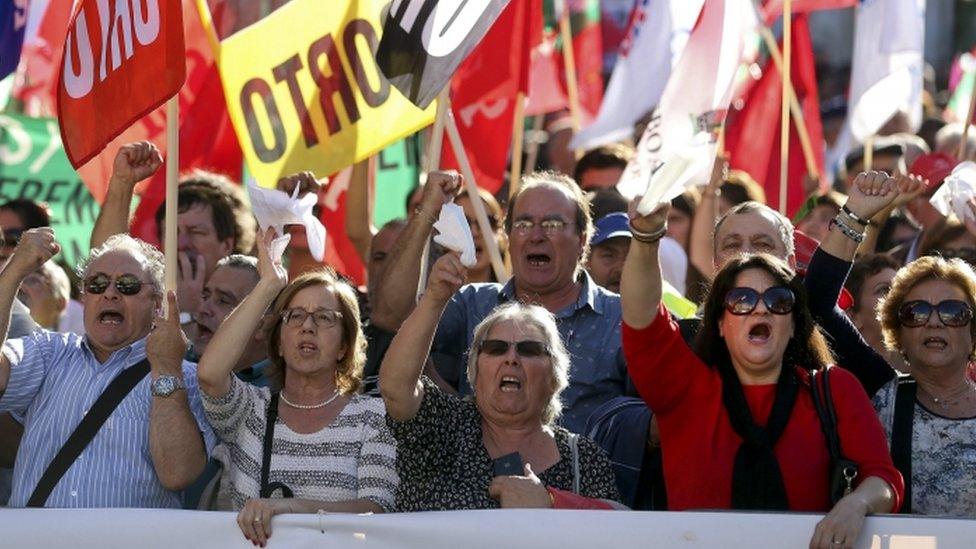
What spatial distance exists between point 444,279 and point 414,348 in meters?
0.20

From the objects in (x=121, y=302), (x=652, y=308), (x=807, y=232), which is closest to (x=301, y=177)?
(x=121, y=302)

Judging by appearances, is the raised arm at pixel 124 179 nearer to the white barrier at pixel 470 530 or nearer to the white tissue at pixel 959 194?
the white barrier at pixel 470 530

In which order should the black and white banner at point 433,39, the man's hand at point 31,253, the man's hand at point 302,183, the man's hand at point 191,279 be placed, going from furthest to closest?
the man's hand at point 191,279, the black and white banner at point 433,39, the man's hand at point 302,183, the man's hand at point 31,253

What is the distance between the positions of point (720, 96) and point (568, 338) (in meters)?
1.03

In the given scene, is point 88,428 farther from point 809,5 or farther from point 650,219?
point 809,5

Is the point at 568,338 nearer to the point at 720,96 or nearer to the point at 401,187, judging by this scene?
the point at 720,96

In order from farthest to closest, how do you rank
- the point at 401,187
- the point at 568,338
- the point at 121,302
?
1. the point at 401,187
2. the point at 568,338
3. the point at 121,302

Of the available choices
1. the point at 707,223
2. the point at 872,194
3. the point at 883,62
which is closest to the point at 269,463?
the point at 872,194

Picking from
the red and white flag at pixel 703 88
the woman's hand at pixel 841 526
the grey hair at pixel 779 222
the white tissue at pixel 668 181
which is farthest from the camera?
the red and white flag at pixel 703 88

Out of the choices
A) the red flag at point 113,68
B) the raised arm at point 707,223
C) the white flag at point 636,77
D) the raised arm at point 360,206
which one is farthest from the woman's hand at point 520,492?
the white flag at point 636,77

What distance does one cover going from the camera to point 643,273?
4887 mm

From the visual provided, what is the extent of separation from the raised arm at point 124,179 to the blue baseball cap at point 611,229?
161cm

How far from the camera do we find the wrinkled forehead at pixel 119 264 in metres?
5.66

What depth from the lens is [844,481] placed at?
486cm
